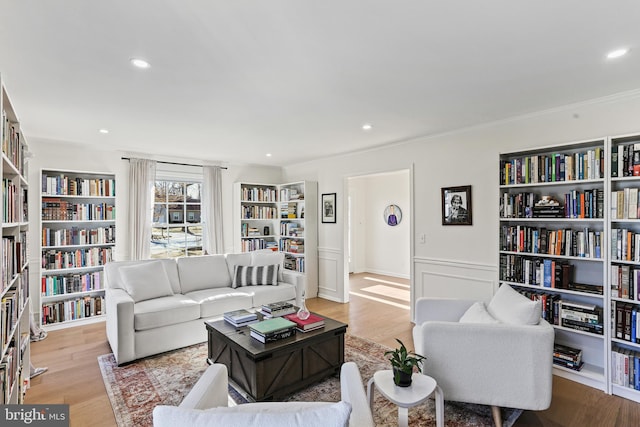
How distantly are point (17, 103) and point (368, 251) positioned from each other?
6875 millimetres

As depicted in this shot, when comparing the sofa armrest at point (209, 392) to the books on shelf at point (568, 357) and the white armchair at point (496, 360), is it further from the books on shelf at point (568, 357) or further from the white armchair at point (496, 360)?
the books on shelf at point (568, 357)

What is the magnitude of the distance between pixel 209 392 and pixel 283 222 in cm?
483

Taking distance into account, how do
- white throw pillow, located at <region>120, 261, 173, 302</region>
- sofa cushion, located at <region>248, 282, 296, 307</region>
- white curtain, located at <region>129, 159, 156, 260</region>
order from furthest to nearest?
white curtain, located at <region>129, 159, 156, 260</region> → sofa cushion, located at <region>248, 282, 296, 307</region> → white throw pillow, located at <region>120, 261, 173, 302</region>

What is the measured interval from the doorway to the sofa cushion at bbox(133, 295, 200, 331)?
4.31 meters

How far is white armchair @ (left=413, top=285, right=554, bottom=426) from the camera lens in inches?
79.0

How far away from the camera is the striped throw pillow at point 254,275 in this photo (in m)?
4.32

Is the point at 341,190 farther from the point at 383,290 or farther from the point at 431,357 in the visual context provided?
the point at 431,357

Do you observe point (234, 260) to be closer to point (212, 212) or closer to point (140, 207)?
point (212, 212)

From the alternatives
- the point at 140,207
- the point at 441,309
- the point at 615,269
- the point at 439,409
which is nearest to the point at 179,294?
the point at 140,207

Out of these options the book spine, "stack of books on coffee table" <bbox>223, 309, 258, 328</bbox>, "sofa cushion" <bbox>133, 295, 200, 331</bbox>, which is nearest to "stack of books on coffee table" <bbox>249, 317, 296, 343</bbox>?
the book spine

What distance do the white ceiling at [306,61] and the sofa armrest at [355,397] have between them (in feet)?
5.91

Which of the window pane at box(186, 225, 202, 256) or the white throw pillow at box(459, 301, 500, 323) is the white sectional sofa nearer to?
the window pane at box(186, 225, 202, 256)

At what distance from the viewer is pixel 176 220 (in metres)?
5.42

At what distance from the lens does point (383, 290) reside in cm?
618
